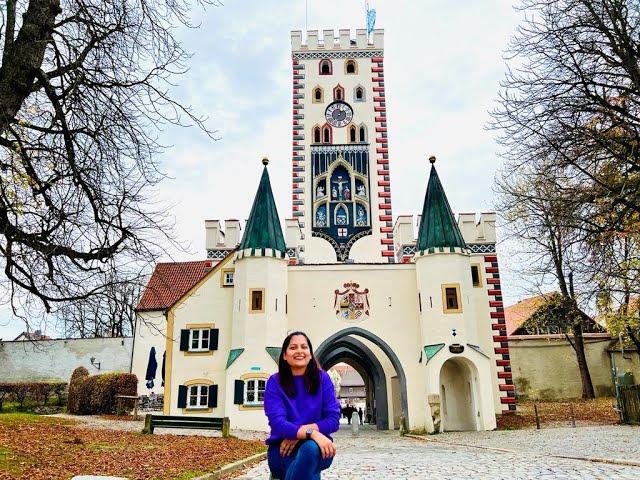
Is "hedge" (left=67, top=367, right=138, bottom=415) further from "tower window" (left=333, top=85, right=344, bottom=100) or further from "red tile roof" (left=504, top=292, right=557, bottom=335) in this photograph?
"red tile roof" (left=504, top=292, right=557, bottom=335)

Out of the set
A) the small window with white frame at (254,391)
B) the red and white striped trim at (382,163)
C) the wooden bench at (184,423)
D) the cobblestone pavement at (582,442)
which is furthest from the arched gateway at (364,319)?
the wooden bench at (184,423)

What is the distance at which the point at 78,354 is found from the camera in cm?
3672

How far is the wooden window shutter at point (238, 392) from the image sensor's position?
19.8 meters

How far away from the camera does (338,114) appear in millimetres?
30328

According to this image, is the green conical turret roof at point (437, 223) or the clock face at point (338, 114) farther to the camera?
the clock face at point (338, 114)

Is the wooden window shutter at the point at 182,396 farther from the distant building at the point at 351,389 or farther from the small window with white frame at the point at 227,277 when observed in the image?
the distant building at the point at 351,389

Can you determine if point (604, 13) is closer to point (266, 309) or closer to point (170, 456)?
point (170, 456)

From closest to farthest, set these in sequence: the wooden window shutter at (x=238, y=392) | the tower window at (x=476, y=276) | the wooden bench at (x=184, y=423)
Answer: the wooden bench at (x=184, y=423) → the wooden window shutter at (x=238, y=392) → the tower window at (x=476, y=276)

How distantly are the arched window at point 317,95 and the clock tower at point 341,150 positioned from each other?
0.17 ft

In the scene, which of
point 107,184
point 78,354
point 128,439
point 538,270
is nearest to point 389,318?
point 538,270

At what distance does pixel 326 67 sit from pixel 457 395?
18.5 metres

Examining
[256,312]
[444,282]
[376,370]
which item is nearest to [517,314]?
[376,370]

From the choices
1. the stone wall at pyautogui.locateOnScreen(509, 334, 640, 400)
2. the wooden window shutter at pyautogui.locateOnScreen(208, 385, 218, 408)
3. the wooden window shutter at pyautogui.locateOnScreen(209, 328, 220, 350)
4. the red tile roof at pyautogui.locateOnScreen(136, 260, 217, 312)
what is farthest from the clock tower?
the stone wall at pyautogui.locateOnScreen(509, 334, 640, 400)

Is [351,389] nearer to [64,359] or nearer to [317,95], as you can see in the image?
[64,359]
